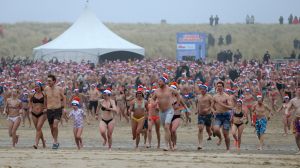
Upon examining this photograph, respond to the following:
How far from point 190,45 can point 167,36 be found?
1377 inches

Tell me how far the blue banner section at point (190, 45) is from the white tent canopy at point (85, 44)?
2.97m

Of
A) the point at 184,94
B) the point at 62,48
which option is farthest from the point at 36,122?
the point at 62,48

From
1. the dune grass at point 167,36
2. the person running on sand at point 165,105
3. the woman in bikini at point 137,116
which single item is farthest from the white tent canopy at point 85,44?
the person running on sand at point 165,105

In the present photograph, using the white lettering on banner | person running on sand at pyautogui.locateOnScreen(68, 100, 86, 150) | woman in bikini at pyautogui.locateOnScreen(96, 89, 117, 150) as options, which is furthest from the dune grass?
woman in bikini at pyautogui.locateOnScreen(96, 89, 117, 150)

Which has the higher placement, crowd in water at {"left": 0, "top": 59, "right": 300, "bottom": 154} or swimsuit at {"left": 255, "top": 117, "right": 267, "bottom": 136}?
crowd in water at {"left": 0, "top": 59, "right": 300, "bottom": 154}

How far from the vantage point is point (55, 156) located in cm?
1695

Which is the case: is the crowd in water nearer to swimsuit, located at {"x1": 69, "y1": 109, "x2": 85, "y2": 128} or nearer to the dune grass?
swimsuit, located at {"x1": 69, "y1": 109, "x2": 85, "y2": 128}

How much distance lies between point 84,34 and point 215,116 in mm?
34735

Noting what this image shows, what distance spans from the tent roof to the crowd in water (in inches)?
129

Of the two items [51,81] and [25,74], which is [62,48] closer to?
[25,74]

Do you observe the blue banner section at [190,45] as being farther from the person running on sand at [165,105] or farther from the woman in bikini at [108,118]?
the person running on sand at [165,105]

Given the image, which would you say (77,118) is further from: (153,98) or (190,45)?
(190,45)

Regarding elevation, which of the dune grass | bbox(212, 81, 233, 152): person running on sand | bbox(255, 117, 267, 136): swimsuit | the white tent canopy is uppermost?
the dune grass

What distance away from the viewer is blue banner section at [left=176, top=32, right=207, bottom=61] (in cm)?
5509
